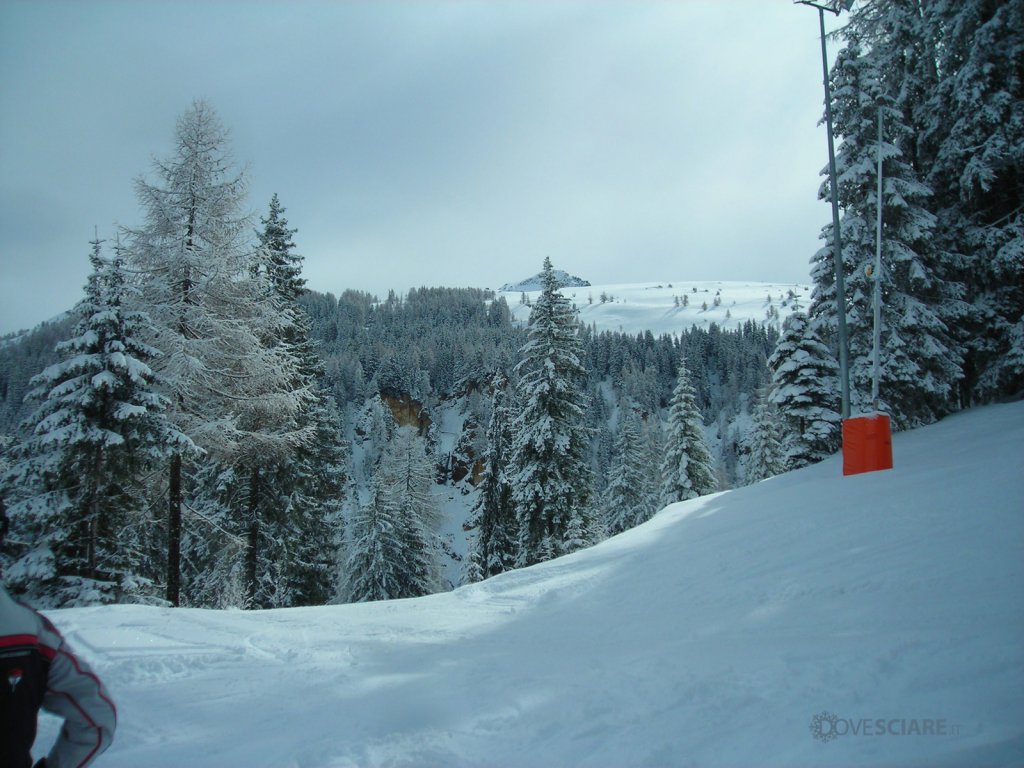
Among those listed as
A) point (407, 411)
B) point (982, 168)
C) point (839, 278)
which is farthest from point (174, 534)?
point (407, 411)

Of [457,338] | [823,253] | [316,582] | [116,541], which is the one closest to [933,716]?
[116,541]

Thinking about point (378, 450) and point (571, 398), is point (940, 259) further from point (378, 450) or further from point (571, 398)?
point (378, 450)

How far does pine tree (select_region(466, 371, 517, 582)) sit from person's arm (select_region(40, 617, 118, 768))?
23012 mm

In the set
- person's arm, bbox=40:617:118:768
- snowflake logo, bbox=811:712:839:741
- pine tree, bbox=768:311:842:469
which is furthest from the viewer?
pine tree, bbox=768:311:842:469

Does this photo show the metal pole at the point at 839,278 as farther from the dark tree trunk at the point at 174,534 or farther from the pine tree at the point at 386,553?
the pine tree at the point at 386,553

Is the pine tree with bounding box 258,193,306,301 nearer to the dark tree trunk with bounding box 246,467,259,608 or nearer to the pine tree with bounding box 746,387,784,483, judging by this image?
the dark tree trunk with bounding box 246,467,259,608

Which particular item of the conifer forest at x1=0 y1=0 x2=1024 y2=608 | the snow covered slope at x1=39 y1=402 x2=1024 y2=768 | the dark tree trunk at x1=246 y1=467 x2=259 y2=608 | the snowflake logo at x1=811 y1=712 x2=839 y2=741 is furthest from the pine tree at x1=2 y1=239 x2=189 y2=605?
the snowflake logo at x1=811 y1=712 x2=839 y2=741

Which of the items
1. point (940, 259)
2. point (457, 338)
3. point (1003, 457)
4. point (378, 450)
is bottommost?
point (378, 450)

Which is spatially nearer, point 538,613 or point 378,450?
point 538,613

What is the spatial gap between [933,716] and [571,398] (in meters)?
19.5

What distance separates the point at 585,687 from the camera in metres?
3.98

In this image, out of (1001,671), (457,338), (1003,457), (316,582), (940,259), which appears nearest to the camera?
(1001,671)

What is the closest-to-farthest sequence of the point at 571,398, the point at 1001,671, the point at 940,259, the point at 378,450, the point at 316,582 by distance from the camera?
the point at 1001,671, the point at 940,259, the point at 316,582, the point at 571,398, the point at 378,450

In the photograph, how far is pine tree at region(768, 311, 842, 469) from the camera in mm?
19109
